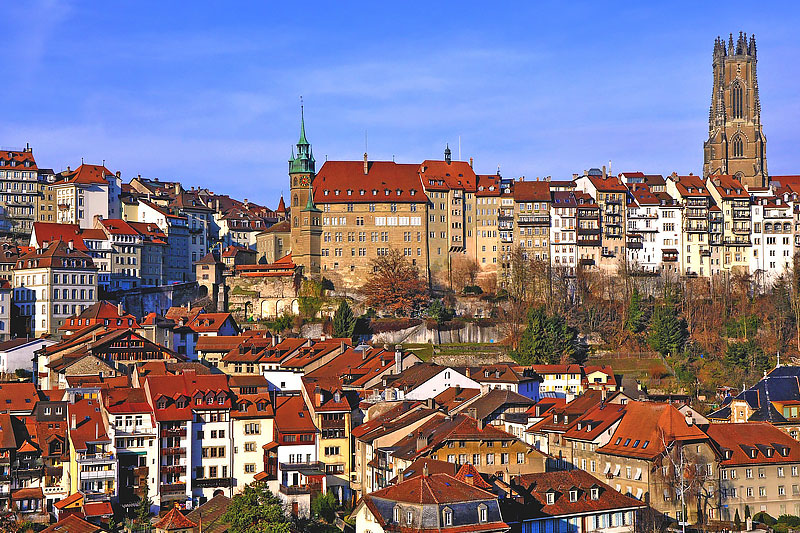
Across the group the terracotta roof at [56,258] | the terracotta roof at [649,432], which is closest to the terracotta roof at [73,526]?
the terracotta roof at [649,432]

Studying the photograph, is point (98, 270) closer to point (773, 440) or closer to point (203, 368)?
point (203, 368)

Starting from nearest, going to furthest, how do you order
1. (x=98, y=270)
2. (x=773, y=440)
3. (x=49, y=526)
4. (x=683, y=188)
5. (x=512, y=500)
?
(x=512, y=500), (x=49, y=526), (x=773, y=440), (x=98, y=270), (x=683, y=188)

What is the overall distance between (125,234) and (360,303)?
23271 mm

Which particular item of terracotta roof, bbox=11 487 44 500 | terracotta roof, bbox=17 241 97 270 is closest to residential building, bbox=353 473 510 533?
terracotta roof, bbox=11 487 44 500

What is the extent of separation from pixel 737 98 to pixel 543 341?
173ft

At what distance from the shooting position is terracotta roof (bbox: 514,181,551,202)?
388 ft

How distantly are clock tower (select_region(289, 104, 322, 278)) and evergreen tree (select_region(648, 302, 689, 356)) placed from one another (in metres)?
31.3

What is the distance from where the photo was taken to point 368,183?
119m

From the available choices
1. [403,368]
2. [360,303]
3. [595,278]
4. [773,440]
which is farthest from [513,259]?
[773,440]

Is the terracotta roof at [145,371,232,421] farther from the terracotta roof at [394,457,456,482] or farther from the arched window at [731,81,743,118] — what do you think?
the arched window at [731,81,743,118]

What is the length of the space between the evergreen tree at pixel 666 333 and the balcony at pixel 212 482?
47074 millimetres

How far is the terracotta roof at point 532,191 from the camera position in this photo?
11831 cm

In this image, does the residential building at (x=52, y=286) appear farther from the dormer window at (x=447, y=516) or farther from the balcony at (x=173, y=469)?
the dormer window at (x=447, y=516)

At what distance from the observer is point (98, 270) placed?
109 meters
